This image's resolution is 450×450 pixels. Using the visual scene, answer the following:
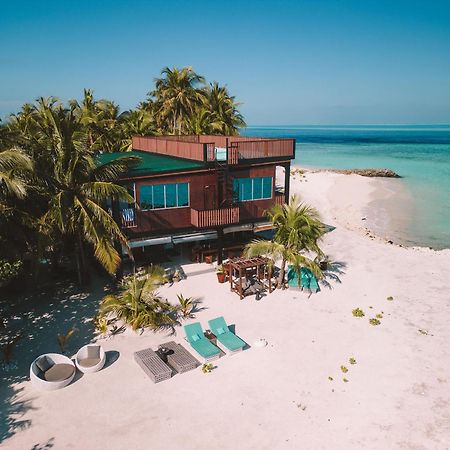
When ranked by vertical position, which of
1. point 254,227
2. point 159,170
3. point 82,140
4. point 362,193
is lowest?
point 362,193

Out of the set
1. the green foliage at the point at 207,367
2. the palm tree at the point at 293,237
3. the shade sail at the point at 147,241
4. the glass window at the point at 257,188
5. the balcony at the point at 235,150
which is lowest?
the green foliage at the point at 207,367

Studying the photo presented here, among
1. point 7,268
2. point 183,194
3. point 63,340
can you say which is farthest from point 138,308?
point 183,194

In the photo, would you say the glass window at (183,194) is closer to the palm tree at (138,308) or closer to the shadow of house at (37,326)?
the palm tree at (138,308)

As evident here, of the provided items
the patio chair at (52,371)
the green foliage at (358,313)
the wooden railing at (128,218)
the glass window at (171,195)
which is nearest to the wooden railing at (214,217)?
the glass window at (171,195)

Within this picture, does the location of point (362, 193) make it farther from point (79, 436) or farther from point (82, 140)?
point (79, 436)

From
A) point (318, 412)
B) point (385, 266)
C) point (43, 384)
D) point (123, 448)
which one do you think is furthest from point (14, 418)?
point (385, 266)

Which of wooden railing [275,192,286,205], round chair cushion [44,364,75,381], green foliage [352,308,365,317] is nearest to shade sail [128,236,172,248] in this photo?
wooden railing [275,192,286,205]
